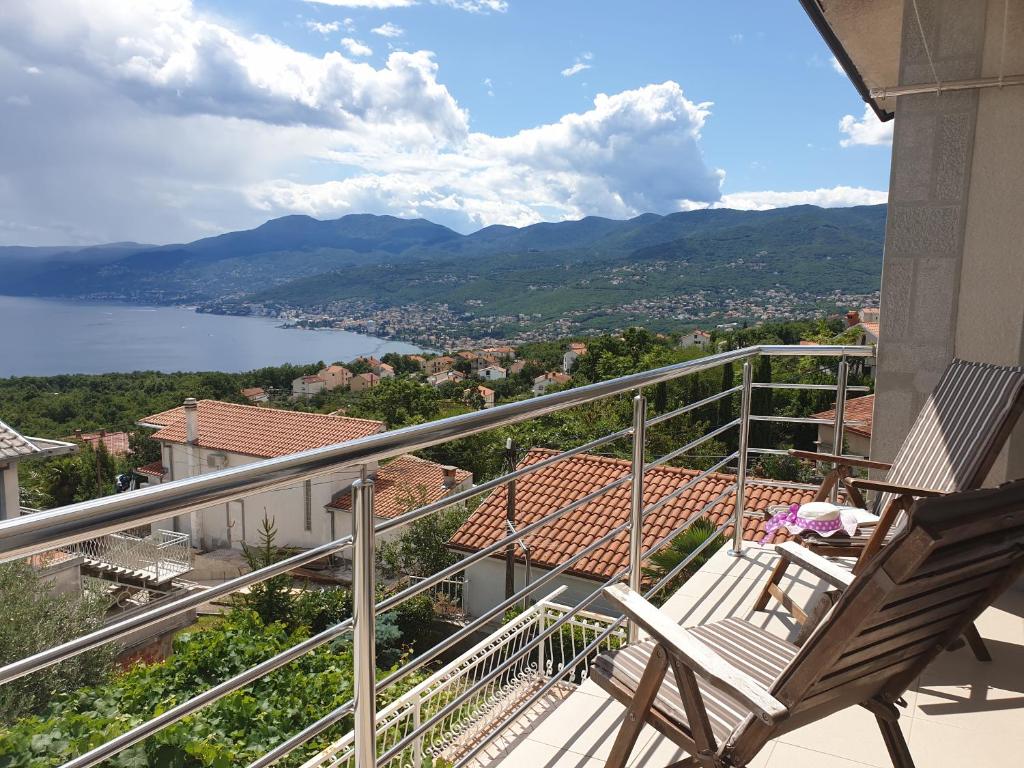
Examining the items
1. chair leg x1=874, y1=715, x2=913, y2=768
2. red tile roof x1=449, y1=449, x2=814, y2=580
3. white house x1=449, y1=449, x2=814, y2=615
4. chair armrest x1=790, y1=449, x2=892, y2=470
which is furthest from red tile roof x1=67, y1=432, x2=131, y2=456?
chair leg x1=874, y1=715, x2=913, y2=768

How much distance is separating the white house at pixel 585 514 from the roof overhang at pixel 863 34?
23.6 ft

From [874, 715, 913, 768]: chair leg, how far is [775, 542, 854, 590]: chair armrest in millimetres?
330

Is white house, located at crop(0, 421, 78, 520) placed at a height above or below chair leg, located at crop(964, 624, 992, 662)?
below

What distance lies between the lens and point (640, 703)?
159cm

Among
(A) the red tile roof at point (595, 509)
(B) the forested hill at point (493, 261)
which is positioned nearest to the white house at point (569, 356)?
(B) the forested hill at point (493, 261)

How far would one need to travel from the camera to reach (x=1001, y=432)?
2902mm

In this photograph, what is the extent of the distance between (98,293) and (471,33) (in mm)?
145635

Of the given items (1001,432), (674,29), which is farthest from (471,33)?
(1001,432)

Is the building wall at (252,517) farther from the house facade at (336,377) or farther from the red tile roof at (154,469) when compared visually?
the house facade at (336,377)

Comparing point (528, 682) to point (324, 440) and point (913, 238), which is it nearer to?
point (913, 238)

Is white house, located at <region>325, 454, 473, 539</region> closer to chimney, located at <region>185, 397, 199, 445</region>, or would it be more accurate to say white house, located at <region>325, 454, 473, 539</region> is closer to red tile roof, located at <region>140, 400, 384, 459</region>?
red tile roof, located at <region>140, 400, 384, 459</region>

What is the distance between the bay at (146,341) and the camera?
3615 inches

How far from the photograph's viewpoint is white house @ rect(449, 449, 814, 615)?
1168 cm

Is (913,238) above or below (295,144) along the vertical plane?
below
